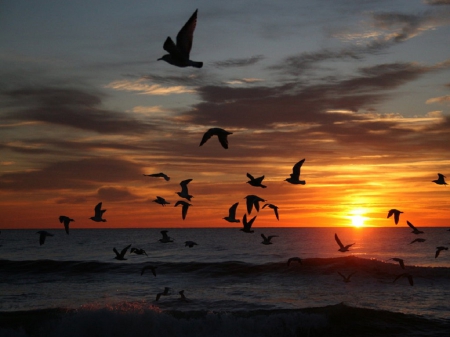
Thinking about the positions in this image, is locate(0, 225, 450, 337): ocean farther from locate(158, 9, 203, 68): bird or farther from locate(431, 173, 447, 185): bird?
locate(158, 9, 203, 68): bird

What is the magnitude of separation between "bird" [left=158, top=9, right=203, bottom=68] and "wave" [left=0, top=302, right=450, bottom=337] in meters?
13.3

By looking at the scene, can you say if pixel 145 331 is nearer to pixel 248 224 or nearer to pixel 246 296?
pixel 248 224

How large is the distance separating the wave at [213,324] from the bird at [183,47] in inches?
522

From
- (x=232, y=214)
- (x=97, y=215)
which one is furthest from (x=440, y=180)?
(x=97, y=215)

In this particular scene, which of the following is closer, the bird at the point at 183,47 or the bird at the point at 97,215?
the bird at the point at 183,47

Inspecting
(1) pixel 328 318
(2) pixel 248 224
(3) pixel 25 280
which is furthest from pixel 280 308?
(3) pixel 25 280

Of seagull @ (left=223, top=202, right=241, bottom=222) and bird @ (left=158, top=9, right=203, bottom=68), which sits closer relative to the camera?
bird @ (left=158, top=9, right=203, bottom=68)

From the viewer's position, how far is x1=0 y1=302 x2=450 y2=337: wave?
23.1 m

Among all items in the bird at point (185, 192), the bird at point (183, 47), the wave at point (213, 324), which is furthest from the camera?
the bird at point (185, 192)

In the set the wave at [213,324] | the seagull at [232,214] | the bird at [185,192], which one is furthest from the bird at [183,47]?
the wave at [213,324]

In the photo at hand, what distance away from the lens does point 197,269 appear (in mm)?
46406

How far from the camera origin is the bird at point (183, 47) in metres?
13.9

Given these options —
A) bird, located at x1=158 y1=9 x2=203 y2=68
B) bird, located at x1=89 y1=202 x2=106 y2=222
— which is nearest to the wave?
bird, located at x1=89 y1=202 x2=106 y2=222

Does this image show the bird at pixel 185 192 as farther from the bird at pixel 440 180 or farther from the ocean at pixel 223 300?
the bird at pixel 440 180
